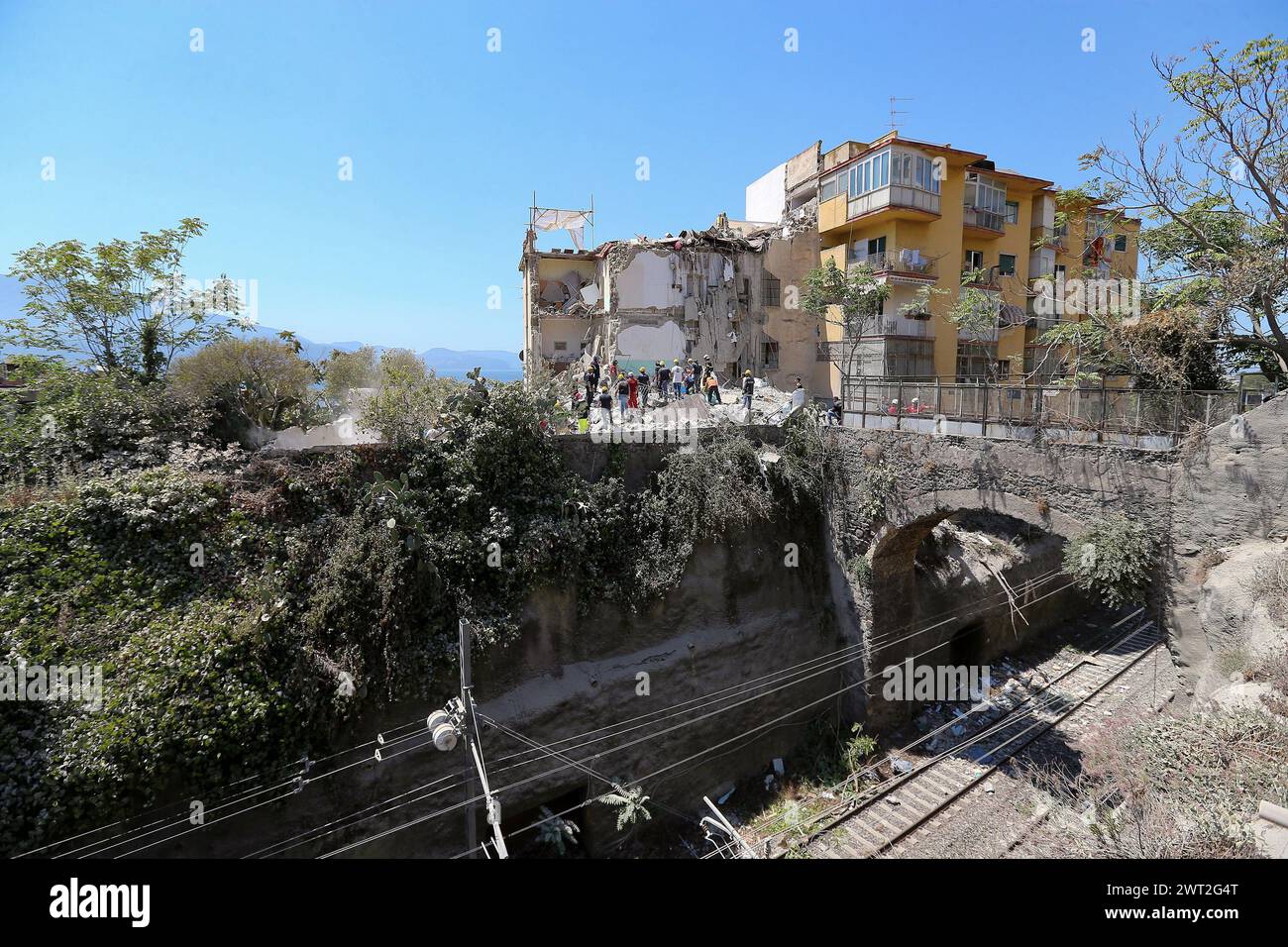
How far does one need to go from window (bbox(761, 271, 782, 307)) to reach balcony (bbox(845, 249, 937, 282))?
347 cm

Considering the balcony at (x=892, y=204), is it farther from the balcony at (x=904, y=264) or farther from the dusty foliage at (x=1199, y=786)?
the dusty foliage at (x=1199, y=786)

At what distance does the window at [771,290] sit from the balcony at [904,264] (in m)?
3.47

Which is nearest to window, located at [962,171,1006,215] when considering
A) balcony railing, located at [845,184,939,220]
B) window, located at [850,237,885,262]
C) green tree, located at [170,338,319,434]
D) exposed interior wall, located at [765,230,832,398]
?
balcony railing, located at [845,184,939,220]

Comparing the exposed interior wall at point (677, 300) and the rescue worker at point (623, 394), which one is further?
the exposed interior wall at point (677, 300)

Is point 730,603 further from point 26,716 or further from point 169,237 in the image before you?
point 169,237

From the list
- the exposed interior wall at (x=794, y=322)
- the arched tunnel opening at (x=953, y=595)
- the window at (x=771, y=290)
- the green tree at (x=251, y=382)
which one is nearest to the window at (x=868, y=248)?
the exposed interior wall at (x=794, y=322)

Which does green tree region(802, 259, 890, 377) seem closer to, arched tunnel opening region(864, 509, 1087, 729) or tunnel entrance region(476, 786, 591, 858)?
arched tunnel opening region(864, 509, 1087, 729)

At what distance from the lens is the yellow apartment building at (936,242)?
70.4ft

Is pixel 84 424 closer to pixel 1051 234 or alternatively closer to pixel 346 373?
pixel 346 373

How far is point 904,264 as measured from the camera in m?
21.9

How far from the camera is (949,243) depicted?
22812mm

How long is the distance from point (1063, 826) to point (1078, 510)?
560 centimetres

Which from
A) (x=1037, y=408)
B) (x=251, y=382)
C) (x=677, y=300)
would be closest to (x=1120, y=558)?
(x=1037, y=408)

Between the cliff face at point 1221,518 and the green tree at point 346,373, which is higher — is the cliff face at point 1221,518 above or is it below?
below
